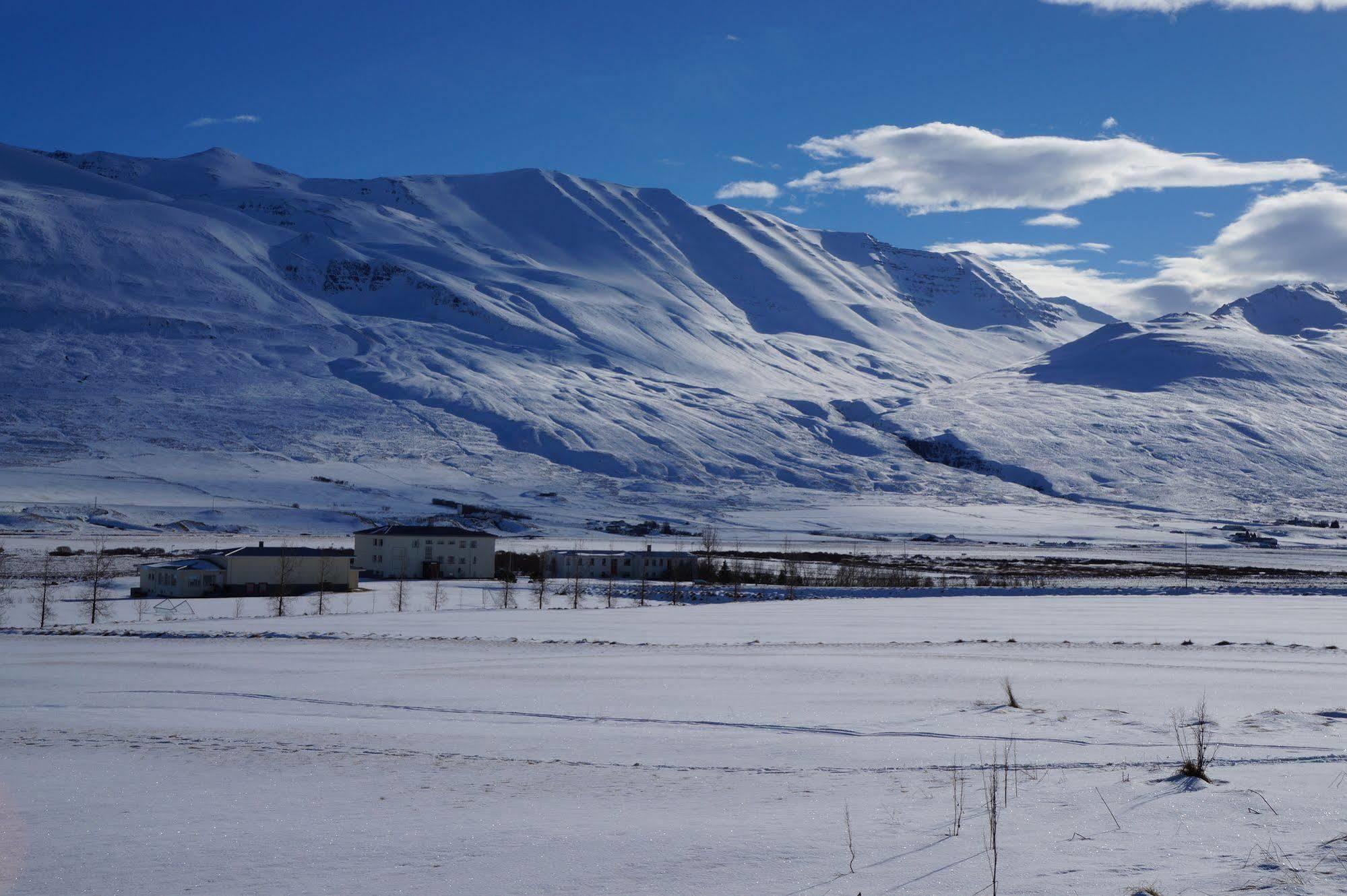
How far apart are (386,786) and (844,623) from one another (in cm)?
2870

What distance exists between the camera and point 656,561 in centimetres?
7788

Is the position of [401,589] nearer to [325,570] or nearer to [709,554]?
[325,570]

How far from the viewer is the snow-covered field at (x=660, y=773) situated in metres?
8.76

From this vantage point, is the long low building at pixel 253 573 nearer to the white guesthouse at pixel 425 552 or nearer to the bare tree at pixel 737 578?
the white guesthouse at pixel 425 552

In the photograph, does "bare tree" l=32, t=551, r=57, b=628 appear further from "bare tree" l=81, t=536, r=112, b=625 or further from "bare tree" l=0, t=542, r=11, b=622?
"bare tree" l=81, t=536, r=112, b=625

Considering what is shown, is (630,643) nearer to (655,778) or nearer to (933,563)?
(655,778)

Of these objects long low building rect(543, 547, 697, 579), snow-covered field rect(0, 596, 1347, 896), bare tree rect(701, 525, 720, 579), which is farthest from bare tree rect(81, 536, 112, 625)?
bare tree rect(701, 525, 720, 579)

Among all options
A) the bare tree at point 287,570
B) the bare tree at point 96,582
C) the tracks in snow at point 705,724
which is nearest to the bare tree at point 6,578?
the bare tree at point 96,582

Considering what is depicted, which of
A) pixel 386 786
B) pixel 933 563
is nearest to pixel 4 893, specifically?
pixel 386 786

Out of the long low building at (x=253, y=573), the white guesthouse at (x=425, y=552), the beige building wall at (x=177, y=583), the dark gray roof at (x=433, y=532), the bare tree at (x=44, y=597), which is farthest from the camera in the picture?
the dark gray roof at (x=433, y=532)

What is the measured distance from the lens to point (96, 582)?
44531mm

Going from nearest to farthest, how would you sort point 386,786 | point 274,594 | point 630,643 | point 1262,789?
point 1262,789
point 386,786
point 630,643
point 274,594

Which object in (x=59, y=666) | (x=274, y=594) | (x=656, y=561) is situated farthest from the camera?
(x=656, y=561)

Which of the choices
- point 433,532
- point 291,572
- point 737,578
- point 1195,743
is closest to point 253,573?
point 291,572
